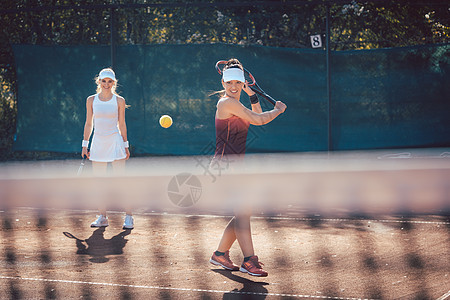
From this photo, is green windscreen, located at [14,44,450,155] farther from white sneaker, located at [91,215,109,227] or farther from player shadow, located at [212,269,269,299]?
player shadow, located at [212,269,269,299]

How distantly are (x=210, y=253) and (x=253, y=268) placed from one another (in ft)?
2.98

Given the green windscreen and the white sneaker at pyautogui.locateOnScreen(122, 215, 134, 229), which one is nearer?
the white sneaker at pyautogui.locateOnScreen(122, 215, 134, 229)

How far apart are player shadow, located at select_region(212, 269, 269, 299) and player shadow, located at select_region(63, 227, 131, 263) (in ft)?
4.04

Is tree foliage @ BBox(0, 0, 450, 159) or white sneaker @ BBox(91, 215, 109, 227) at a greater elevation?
tree foliage @ BBox(0, 0, 450, 159)

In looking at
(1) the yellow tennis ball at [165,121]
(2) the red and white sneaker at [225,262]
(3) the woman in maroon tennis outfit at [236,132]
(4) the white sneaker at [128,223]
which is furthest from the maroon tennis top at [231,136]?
(1) the yellow tennis ball at [165,121]

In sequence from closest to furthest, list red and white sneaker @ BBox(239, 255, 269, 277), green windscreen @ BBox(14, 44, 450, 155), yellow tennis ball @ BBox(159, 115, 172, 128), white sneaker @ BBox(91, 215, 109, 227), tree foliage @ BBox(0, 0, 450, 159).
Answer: red and white sneaker @ BBox(239, 255, 269, 277), white sneaker @ BBox(91, 215, 109, 227), yellow tennis ball @ BBox(159, 115, 172, 128), green windscreen @ BBox(14, 44, 450, 155), tree foliage @ BBox(0, 0, 450, 159)

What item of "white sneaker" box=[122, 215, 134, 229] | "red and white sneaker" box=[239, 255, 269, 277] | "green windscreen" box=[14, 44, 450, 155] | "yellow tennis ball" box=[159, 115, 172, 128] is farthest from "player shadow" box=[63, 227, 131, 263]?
"green windscreen" box=[14, 44, 450, 155]

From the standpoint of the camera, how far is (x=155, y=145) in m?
11.4

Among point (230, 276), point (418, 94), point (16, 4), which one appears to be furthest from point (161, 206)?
point (16, 4)

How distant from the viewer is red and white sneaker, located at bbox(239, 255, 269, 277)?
5.10m

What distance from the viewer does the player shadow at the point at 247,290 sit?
4.61m

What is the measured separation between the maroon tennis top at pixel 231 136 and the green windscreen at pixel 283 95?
573cm

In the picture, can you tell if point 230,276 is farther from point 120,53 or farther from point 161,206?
point 120,53

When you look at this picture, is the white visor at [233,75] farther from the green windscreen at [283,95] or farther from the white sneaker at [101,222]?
the green windscreen at [283,95]
